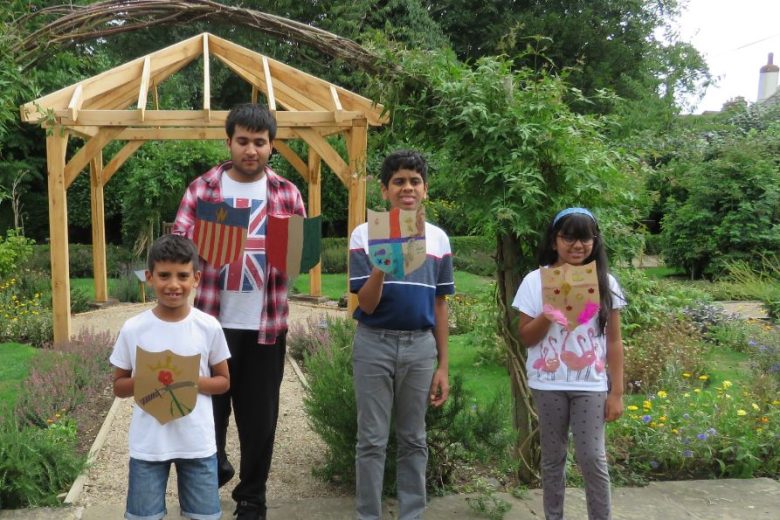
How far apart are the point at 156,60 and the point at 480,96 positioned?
5714 mm

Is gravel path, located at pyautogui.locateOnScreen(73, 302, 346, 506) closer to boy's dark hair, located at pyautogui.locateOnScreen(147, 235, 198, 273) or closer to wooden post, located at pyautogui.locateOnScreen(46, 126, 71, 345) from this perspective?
boy's dark hair, located at pyautogui.locateOnScreen(147, 235, 198, 273)

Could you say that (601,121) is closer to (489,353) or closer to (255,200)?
(255,200)

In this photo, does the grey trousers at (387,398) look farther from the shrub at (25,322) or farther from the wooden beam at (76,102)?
the shrub at (25,322)

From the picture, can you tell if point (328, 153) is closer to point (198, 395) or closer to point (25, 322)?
point (25, 322)

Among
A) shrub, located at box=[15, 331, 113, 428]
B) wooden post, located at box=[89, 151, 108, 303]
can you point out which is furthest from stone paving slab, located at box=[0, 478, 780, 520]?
wooden post, located at box=[89, 151, 108, 303]

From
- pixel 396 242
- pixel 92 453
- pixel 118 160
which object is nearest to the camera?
pixel 396 242

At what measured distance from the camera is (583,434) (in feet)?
9.04

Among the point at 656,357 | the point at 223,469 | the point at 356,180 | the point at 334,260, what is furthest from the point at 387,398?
the point at 334,260

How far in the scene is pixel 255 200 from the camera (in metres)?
2.94

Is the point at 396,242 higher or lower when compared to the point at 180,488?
higher

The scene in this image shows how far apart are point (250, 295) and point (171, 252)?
1.63 feet

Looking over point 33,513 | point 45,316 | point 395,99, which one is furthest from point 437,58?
point 45,316

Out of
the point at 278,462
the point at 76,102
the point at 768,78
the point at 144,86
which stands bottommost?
the point at 278,462

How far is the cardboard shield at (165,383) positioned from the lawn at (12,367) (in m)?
2.85
